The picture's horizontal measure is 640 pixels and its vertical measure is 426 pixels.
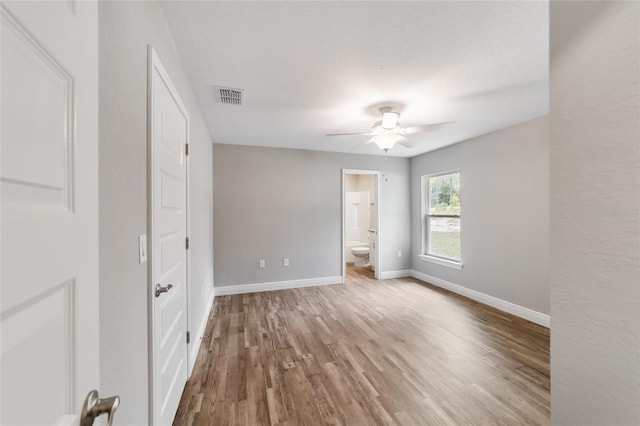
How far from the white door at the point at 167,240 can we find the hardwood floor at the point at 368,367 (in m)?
0.37

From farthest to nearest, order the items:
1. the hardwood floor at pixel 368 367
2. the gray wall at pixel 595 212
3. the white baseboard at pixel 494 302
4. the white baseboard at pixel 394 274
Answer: the white baseboard at pixel 394 274
the white baseboard at pixel 494 302
the hardwood floor at pixel 368 367
the gray wall at pixel 595 212

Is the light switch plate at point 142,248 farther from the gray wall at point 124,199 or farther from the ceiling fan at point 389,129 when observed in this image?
the ceiling fan at point 389,129

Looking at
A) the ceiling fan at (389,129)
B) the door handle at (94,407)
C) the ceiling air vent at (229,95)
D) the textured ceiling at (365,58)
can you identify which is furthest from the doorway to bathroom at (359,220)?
the door handle at (94,407)

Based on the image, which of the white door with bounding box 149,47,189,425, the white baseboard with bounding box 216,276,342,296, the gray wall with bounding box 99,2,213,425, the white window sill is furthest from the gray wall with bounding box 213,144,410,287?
the gray wall with bounding box 99,2,213,425

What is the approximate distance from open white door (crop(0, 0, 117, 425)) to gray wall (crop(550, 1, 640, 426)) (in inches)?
51.1

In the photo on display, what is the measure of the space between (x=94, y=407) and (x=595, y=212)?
1.38m

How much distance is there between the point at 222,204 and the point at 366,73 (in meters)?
2.94

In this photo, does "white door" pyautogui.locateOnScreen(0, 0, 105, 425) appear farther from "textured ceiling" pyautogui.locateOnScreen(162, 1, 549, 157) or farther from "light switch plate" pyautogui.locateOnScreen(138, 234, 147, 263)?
"textured ceiling" pyautogui.locateOnScreen(162, 1, 549, 157)

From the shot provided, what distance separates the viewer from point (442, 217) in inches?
→ 175

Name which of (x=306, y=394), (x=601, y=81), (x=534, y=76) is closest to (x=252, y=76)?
(x=601, y=81)

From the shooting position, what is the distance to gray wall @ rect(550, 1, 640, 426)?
26.3 inches

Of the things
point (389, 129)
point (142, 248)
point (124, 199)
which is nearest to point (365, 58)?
point (389, 129)

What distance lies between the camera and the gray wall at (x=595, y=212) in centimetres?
67

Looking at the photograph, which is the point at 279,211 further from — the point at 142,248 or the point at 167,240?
the point at 142,248
